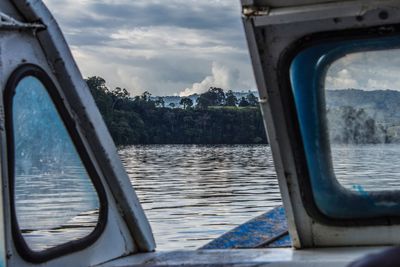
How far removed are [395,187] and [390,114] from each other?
0.40m

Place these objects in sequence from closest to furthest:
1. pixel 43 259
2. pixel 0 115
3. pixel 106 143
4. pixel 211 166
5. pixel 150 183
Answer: pixel 0 115
pixel 43 259
pixel 106 143
pixel 150 183
pixel 211 166

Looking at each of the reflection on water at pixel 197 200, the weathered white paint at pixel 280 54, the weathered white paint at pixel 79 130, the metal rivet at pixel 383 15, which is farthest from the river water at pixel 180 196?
the metal rivet at pixel 383 15

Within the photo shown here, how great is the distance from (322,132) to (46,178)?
1460 millimetres

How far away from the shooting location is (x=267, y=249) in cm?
457

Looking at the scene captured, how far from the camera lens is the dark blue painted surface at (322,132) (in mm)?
4059

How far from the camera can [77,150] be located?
448 cm

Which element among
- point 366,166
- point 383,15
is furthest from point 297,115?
point 383,15

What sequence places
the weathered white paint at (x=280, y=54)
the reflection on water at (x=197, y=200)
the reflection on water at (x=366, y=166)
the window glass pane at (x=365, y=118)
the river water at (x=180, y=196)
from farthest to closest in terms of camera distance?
1. the reflection on water at (x=197, y=200)
2. the reflection on water at (x=366, y=166)
3. the window glass pane at (x=365, y=118)
4. the river water at (x=180, y=196)
5. the weathered white paint at (x=280, y=54)

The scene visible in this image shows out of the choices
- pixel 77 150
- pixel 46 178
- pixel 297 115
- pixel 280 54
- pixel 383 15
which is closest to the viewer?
pixel 383 15

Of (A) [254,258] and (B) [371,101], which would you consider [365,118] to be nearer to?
(B) [371,101]

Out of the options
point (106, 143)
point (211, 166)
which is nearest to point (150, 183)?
point (211, 166)

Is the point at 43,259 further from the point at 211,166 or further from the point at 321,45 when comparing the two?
the point at 211,166

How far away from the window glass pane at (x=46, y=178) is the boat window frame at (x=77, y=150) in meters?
0.03

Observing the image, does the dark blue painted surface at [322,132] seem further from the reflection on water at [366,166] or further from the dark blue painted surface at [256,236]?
the dark blue painted surface at [256,236]
